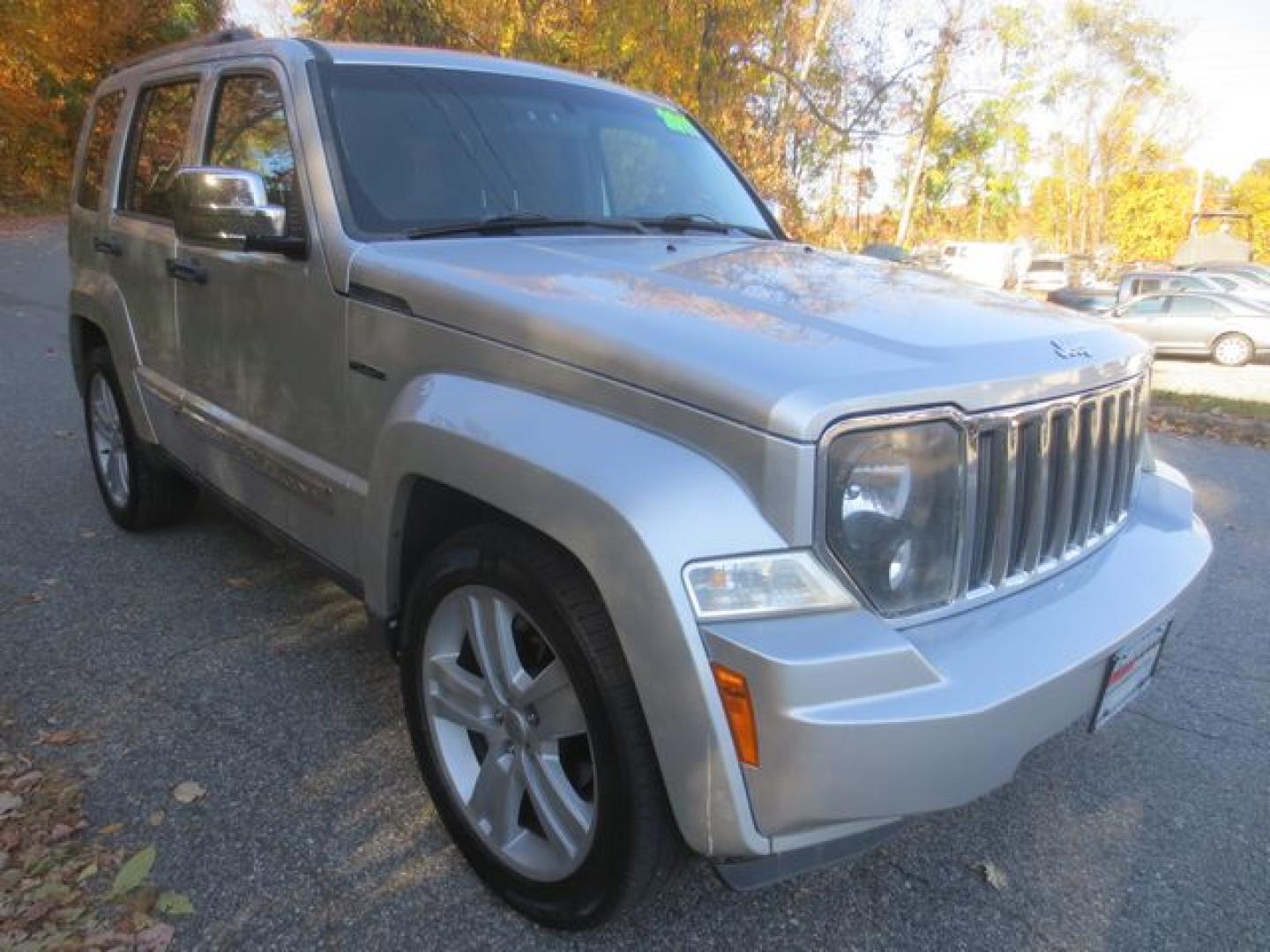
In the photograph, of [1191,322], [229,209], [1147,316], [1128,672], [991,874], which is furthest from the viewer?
[1147,316]

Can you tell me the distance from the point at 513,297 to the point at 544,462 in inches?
18.0

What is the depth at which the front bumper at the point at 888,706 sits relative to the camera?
1568 millimetres

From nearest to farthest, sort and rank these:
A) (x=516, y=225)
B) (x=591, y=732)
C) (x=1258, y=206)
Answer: (x=591, y=732) < (x=516, y=225) < (x=1258, y=206)

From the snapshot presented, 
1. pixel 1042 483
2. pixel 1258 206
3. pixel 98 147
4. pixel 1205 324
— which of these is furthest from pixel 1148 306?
pixel 1258 206

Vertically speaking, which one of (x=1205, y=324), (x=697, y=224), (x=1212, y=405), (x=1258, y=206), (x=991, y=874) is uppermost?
(x=697, y=224)

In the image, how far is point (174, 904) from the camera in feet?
7.05

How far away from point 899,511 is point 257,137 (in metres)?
2.42

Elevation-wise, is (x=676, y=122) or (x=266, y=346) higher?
(x=676, y=122)

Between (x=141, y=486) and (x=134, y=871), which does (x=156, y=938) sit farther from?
(x=141, y=486)

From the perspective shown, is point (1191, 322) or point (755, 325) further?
point (1191, 322)

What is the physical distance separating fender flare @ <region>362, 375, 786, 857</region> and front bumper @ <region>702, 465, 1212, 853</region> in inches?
2.5

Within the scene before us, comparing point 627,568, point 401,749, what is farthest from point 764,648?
point 401,749

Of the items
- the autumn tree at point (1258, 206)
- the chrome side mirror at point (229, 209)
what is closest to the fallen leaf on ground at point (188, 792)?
the chrome side mirror at point (229, 209)

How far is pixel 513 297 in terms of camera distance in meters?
2.11
